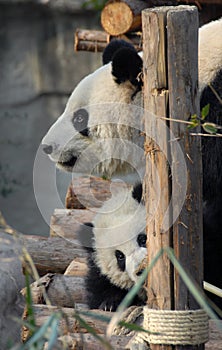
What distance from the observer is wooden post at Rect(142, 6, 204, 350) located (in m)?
2.25

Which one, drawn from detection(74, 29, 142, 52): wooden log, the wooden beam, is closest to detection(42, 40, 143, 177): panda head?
the wooden beam

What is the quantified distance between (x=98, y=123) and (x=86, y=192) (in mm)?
1009

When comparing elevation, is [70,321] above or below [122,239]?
below

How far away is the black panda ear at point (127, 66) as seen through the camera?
119 inches

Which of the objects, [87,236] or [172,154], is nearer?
[172,154]

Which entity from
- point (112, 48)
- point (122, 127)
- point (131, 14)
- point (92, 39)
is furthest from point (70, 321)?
point (92, 39)

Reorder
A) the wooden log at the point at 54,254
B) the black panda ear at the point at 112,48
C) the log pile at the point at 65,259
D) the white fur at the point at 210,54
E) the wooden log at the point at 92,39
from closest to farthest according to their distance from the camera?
the white fur at the point at 210,54, the log pile at the point at 65,259, the black panda ear at the point at 112,48, the wooden log at the point at 54,254, the wooden log at the point at 92,39

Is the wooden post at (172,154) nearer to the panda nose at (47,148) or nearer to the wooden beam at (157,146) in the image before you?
the wooden beam at (157,146)

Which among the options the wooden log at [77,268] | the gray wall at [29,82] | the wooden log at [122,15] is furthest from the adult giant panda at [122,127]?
the gray wall at [29,82]

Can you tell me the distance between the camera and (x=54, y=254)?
156 inches

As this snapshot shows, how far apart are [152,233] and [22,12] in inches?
223

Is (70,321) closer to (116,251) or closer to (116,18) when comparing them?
(116,251)

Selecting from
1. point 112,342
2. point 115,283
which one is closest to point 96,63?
point 115,283

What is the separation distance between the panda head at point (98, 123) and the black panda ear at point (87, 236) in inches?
13.3
